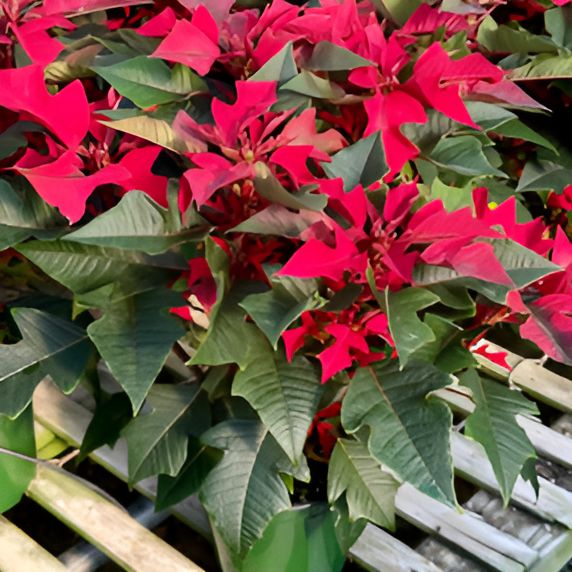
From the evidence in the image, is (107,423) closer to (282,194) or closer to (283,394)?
(283,394)

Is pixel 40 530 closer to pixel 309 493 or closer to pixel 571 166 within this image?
pixel 309 493

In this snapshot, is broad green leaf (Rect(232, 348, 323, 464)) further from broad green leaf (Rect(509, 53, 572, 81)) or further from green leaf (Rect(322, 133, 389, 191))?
broad green leaf (Rect(509, 53, 572, 81))

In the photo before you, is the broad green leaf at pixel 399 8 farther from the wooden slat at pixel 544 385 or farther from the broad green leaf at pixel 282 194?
the wooden slat at pixel 544 385

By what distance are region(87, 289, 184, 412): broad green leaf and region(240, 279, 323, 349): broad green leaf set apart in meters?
0.07

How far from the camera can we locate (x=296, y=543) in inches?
29.4

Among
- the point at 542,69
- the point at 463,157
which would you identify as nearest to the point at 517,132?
the point at 542,69

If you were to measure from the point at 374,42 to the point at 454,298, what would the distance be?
0.24 m

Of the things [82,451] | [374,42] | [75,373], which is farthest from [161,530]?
[374,42]

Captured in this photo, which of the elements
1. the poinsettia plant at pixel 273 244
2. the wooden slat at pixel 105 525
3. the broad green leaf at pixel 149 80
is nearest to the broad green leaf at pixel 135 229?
the poinsettia plant at pixel 273 244

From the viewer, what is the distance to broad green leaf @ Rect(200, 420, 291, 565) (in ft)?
2.12

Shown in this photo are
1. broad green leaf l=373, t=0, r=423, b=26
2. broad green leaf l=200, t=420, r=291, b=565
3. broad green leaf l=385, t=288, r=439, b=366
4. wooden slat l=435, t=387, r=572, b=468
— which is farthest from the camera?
wooden slat l=435, t=387, r=572, b=468

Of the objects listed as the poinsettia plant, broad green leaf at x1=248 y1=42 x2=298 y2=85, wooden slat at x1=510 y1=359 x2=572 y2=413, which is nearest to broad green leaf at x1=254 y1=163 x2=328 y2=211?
the poinsettia plant

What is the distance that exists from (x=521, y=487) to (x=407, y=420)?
14.5 inches

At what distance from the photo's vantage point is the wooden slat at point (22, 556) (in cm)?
78
